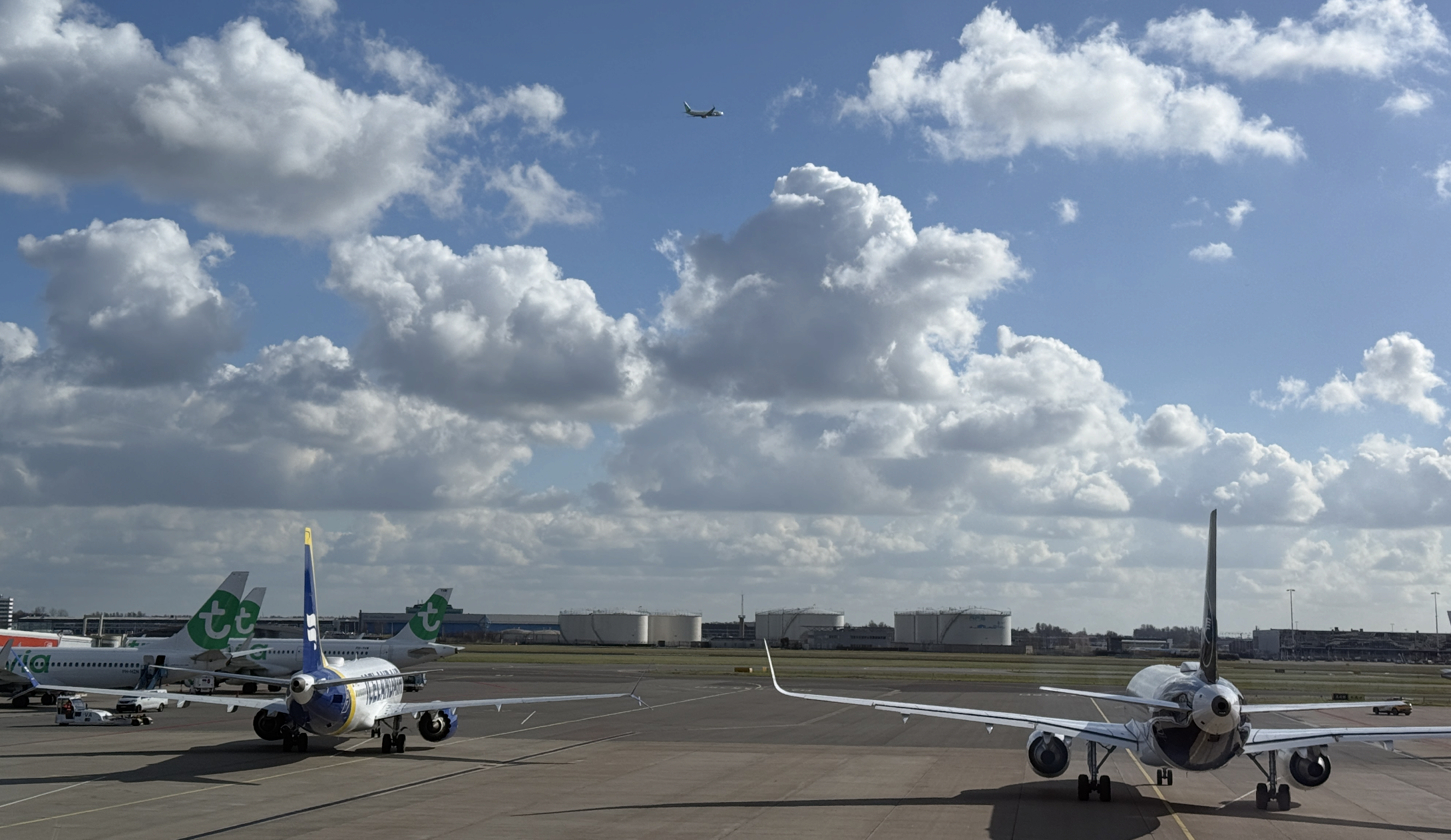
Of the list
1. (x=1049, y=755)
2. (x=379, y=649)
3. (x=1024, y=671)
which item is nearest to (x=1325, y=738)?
(x=1049, y=755)

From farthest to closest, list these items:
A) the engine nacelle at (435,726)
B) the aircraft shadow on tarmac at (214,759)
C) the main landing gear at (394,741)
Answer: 1. the engine nacelle at (435,726)
2. the main landing gear at (394,741)
3. the aircraft shadow on tarmac at (214,759)

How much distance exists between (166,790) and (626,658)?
142 meters

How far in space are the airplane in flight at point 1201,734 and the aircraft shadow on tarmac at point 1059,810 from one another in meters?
0.96

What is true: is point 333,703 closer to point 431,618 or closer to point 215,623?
point 215,623

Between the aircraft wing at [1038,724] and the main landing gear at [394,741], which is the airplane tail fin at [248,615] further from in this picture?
the aircraft wing at [1038,724]

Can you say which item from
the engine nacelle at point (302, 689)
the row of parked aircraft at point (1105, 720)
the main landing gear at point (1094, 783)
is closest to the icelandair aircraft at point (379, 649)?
the row of parked aircraft at point (1105, 720)

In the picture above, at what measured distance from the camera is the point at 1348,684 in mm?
118000

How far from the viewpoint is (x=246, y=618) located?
78.2 metres

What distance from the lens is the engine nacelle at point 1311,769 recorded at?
31.5 meters

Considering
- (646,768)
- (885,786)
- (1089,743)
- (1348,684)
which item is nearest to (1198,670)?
(1089,743)

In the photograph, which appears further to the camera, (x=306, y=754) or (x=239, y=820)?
(x=306, y=754)

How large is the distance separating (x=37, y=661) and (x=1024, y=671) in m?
106

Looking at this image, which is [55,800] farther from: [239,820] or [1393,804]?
[1393,804]

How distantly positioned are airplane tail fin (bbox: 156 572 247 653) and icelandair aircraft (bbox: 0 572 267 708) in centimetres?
5
